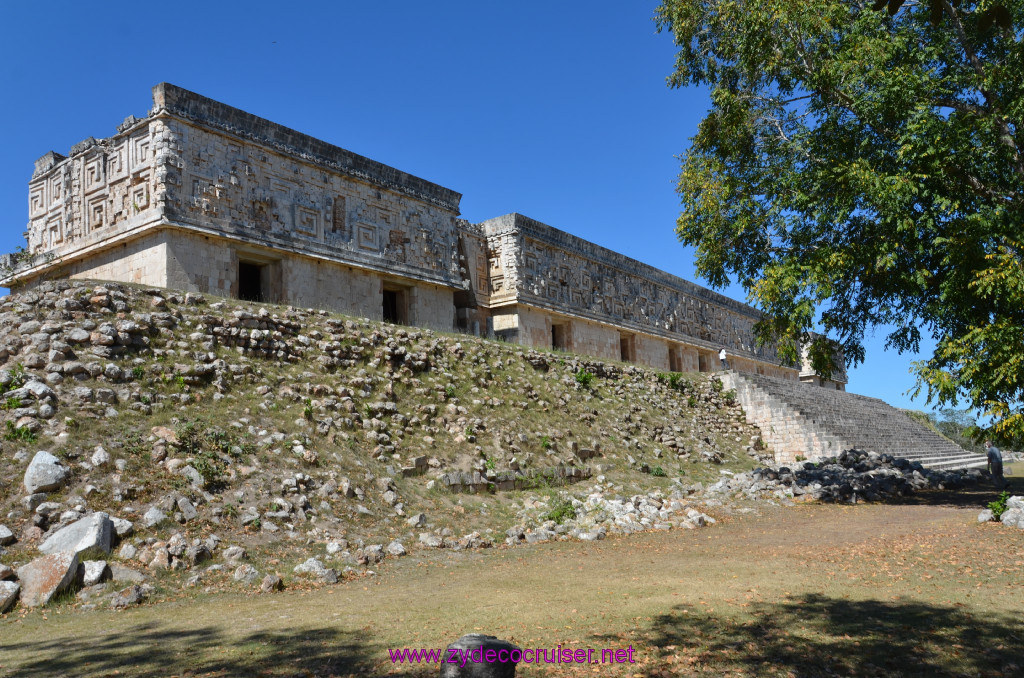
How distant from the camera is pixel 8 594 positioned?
18.3ft

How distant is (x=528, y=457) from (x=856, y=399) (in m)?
19.8

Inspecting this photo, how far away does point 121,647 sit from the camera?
179 inches

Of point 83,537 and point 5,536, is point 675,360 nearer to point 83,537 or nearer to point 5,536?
point 83,537

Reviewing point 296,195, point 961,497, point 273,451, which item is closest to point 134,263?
point 296,195

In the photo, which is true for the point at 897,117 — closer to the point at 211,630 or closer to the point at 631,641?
the point at 631,641

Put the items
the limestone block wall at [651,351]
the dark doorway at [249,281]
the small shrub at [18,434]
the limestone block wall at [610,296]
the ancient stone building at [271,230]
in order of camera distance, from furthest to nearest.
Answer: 1. the limestone block wall at [651,351]
2. the limestone block wall at [610,296]
3. the dark doorway at [249,281]
4. the ancient stone building at [271,230]
5. the small shrub at [18,434]

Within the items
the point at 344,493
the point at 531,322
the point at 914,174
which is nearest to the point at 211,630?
the point at 344,493

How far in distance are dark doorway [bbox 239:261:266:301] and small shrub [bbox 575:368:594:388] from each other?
750cm

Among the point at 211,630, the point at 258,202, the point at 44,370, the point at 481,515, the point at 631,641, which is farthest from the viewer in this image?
the point at 258,202

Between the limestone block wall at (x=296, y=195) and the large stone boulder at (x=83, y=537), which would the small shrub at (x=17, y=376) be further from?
the limestone block wall at (x=296, y=195)

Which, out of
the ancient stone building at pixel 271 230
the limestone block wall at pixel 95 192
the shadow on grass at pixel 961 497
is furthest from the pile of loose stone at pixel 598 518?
the limestone block wall at pixel 95 192

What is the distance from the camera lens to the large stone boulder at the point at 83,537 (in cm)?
614

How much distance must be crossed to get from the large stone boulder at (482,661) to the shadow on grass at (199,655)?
765 millimetres

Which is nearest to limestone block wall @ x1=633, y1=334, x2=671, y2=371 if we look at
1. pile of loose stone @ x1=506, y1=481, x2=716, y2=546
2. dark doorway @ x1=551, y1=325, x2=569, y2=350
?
dark doorway @ x1=551, y1=325, x2=569, y2=350
